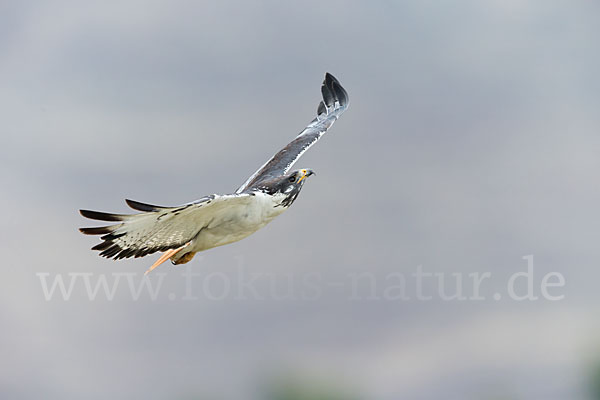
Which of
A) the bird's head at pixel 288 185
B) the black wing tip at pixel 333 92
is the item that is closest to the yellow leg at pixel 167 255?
the bird's head at pixel 288 185

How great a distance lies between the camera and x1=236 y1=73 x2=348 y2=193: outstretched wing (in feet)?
40.4

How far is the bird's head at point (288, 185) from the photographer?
415 inches

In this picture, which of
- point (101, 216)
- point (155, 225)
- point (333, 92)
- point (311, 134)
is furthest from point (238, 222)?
point (333, 92)

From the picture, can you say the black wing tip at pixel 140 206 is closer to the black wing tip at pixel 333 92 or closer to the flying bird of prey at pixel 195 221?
the flying bird of prey at pixel 195 221

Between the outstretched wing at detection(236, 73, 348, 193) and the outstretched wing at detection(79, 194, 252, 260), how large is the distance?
1546 millimetres

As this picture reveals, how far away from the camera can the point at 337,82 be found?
15.5 meters

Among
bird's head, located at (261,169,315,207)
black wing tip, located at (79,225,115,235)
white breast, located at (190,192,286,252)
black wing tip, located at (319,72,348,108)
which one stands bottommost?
black wing tip, located at (79,225,115,235)

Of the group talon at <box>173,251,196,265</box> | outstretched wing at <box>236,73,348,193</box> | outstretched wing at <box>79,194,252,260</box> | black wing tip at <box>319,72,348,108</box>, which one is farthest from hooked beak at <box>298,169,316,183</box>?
black wing tip at <box>319,72,348,108</box>

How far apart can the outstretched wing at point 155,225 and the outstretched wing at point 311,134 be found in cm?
155

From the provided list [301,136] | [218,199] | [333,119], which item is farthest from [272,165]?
[218,199]

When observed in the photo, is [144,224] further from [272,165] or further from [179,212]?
[272,165]

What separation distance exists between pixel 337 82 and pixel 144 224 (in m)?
7.34

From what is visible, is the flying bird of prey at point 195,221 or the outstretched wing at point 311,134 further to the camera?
the outstretched wing at point 311,134

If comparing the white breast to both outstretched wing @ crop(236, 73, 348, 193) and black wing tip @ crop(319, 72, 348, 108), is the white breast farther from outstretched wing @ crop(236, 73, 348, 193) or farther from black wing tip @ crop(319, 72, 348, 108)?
black wing tip @ crop(319, 72, 348, 108)
